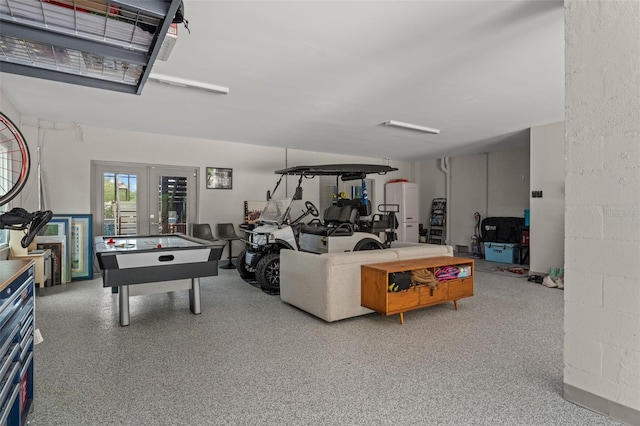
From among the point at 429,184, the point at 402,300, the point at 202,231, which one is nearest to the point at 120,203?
the point at 202,231

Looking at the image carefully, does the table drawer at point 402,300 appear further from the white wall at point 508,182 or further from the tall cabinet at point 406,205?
the tall cabinet at point 406,205

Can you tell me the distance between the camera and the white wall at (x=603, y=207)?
2.04 meters

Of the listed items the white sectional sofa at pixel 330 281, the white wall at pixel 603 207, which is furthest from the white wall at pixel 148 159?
the white wall at pixel 603 207

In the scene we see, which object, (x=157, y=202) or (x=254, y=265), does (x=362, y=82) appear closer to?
(x=254, y=265)

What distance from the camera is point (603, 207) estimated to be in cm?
217

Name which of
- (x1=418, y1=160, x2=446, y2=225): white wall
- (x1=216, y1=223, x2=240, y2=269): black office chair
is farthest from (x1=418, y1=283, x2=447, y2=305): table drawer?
(x1=418, y1=160, x2=446, y2=225): white wall

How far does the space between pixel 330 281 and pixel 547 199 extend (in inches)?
188

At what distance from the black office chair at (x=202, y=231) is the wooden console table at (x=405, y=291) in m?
4.37

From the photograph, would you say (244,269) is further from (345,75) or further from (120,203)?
(345,75)

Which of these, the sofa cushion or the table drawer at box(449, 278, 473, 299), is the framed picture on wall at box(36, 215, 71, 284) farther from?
the table drawer at box(449, 278, 473, 299)

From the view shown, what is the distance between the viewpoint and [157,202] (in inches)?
290

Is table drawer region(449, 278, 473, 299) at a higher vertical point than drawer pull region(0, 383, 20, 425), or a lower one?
lower

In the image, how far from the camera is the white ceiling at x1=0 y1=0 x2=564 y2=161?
9.23 feet

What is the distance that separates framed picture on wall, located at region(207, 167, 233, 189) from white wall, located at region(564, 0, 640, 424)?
22.1 feet
